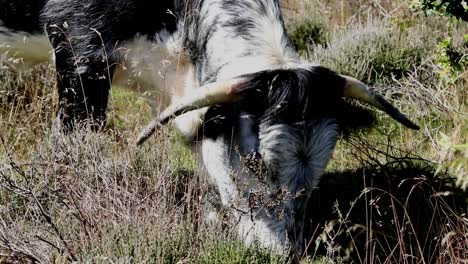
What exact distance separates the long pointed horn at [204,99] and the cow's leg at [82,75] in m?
1.17

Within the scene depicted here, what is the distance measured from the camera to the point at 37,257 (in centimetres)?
478

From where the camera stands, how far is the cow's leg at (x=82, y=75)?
20.1 ft

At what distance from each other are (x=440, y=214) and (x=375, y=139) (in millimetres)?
1533

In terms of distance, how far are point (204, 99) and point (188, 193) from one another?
56cm

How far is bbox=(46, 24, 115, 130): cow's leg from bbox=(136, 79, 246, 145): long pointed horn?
1173mm

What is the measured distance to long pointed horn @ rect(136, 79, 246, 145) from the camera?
4930 mm

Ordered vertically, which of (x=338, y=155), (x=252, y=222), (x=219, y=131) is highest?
(x=219, y=131)

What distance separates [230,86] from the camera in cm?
493

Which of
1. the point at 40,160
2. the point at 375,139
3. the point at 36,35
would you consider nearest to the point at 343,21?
the point at 375,139

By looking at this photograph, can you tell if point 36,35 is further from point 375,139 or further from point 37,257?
point 375,139

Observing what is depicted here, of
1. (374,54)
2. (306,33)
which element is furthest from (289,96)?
(306,33)

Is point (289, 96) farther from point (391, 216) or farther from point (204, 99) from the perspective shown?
point (391, 216)

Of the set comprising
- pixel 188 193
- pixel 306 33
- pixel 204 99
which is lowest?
pixel 306 33

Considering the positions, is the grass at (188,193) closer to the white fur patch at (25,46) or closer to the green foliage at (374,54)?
the white fur patch at (25,46)
